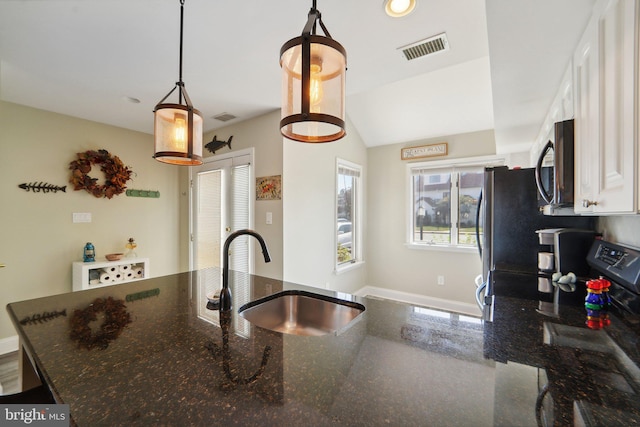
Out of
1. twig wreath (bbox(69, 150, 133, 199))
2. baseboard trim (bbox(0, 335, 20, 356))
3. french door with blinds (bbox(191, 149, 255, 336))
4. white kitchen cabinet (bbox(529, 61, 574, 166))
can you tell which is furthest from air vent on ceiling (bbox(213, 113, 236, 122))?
baseboard trim (bbox(0, 335, 20, 356))

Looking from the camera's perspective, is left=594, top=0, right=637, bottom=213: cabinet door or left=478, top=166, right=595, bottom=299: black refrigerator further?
left=478, top=166, right=595, bottom=299: black refrigerator

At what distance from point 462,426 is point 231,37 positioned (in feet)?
7.05

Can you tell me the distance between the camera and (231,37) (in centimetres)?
178

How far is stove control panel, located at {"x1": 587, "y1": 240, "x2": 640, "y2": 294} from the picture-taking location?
1.06 meters

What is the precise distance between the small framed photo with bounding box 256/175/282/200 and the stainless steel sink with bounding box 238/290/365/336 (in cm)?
167

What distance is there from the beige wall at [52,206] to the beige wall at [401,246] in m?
3.27

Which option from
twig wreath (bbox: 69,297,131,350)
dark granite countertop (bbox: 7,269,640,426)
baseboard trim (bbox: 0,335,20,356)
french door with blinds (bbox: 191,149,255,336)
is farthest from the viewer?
french door with blinds (bbox: 191,149,255,336)

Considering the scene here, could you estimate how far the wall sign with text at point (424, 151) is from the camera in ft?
12.3

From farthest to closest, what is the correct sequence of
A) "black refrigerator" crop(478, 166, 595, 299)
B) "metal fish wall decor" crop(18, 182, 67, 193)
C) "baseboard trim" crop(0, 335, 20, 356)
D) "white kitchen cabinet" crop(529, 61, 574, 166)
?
"metal fish wall decor" crop(18, 182, 67, 193) < "baseboard trim" crop(0, 335, 20, 356) < "black refrigerator" crop(478, 166, 595, 299) < "white kitchen cabinet" crop(529, 61, 574, 166)

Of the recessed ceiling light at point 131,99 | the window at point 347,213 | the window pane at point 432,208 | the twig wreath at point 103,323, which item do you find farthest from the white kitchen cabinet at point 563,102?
the recessed ceiling light at point 131,99

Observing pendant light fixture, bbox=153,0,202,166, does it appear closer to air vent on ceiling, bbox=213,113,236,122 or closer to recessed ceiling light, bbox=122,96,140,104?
recessed ceiling light, bbox=122,96,140,104

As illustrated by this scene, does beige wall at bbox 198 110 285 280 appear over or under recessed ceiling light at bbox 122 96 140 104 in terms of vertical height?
under

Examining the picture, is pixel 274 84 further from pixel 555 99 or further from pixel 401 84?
pixel 555 99

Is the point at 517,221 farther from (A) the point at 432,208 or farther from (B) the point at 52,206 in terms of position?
(B) the point at 52,206
